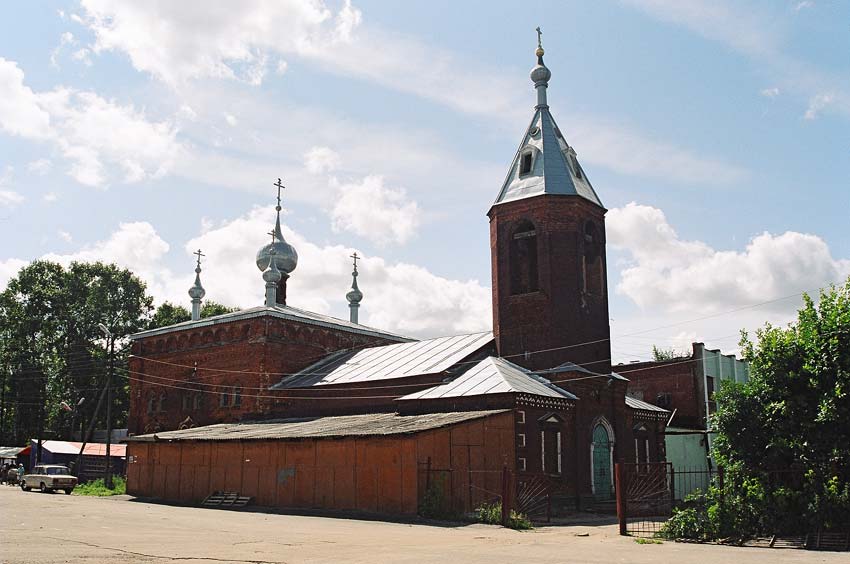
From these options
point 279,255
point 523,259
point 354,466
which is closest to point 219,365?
point 279,255

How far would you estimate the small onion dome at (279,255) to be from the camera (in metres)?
41.8

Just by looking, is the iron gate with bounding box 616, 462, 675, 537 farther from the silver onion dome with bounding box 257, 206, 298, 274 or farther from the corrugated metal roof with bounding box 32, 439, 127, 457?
the corrugated metal roof with bounding box 32, 439, 127, 457

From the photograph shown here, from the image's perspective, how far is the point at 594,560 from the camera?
484 inches

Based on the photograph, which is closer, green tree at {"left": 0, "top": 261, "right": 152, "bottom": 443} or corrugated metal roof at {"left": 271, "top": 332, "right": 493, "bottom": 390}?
corrugated metal roof at {"left": 271, "top": 332, "right": 493, "bottom": 390}

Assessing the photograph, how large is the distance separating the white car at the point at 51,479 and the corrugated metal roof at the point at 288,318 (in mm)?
8043

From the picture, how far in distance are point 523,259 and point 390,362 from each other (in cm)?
711

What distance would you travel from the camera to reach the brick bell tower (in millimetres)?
29438

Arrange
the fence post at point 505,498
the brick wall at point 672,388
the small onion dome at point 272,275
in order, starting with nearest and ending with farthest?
the fence post at point 505,498, the brick wall at point 672,388, the small onion dome at point 272,275

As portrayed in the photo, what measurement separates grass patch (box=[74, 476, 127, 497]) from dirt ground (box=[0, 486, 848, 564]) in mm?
14668

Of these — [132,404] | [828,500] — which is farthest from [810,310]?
[132,404]

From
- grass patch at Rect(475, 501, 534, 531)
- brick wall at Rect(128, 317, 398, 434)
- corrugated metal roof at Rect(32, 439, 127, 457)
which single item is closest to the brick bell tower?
grass patch at Rect(475, 501, 534, 531)

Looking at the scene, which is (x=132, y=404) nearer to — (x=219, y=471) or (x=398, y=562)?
(x=219, y=471)

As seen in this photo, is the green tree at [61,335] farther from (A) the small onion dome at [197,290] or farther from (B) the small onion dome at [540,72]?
(B) the small onion dome at [540,72]

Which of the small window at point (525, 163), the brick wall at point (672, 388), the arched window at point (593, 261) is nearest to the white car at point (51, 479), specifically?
the small window at point (525, 163)
